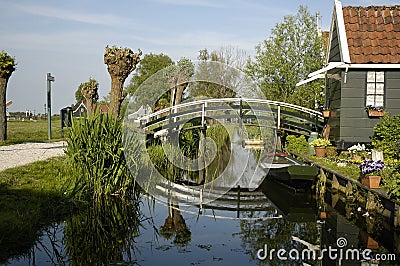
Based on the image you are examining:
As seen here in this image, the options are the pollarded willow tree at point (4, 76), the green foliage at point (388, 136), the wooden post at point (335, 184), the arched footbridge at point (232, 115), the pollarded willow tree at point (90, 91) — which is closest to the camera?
the wooden post at point (335, 184)

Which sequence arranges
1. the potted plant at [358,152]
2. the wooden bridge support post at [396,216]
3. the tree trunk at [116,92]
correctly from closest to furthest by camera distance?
1. the wooden bridge support post at [396,216]
2. the potted plant at [358,152]
3. the tree trunk at [116,92]

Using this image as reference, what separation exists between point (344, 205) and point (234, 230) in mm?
2812

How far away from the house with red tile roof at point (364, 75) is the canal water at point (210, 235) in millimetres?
4247

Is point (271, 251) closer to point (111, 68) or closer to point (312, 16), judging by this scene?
point (111, 68)

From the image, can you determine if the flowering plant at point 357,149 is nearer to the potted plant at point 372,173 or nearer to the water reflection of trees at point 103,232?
the potted plant at point 372,173

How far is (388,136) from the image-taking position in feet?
39.7

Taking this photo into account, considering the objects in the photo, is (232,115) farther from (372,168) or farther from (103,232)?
(103,232)

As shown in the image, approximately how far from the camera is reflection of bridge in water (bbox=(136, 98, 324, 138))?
16.0 m

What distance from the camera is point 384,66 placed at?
12.9 meters

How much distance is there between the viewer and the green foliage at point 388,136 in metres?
11.8

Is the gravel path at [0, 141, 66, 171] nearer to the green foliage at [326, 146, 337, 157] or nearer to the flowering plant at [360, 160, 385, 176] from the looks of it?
Answer: the flowering plant at [360, 160, 385, 176]

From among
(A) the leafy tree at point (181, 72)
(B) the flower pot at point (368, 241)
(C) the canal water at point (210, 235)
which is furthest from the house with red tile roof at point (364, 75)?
(B) the flower pot at point (368, 241)

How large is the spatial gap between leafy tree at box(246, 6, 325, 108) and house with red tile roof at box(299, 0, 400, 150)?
940 centimetres

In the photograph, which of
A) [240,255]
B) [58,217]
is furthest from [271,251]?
[58,217]
